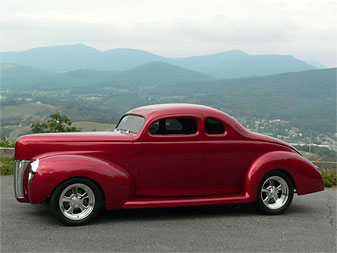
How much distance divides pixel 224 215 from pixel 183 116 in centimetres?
168

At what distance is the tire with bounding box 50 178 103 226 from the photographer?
20.4ft

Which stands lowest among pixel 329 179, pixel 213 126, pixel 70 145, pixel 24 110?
pixel 24 110

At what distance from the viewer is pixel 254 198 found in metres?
7.15

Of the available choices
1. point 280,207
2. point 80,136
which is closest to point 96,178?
point 80,136

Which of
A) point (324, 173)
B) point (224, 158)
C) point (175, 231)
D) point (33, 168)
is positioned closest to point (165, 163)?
point (224, 158)

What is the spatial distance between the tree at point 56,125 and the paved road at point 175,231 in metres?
6.50

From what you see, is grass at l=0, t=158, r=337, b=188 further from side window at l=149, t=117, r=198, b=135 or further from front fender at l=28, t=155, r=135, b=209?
side window at l=149, t=117, r=198, b=135

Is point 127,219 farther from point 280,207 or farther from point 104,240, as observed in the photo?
point 280,207

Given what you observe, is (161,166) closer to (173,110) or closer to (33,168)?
(173,110)

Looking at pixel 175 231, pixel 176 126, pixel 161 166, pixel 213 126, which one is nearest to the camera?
pixel 175 231

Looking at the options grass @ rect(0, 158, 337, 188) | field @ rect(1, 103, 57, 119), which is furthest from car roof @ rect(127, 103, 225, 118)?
field @ rect(1, 103, 57, 119)

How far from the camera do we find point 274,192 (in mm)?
7387

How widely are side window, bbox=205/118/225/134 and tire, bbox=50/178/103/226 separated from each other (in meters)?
1.94

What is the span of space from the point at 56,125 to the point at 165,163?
841 centimetres
